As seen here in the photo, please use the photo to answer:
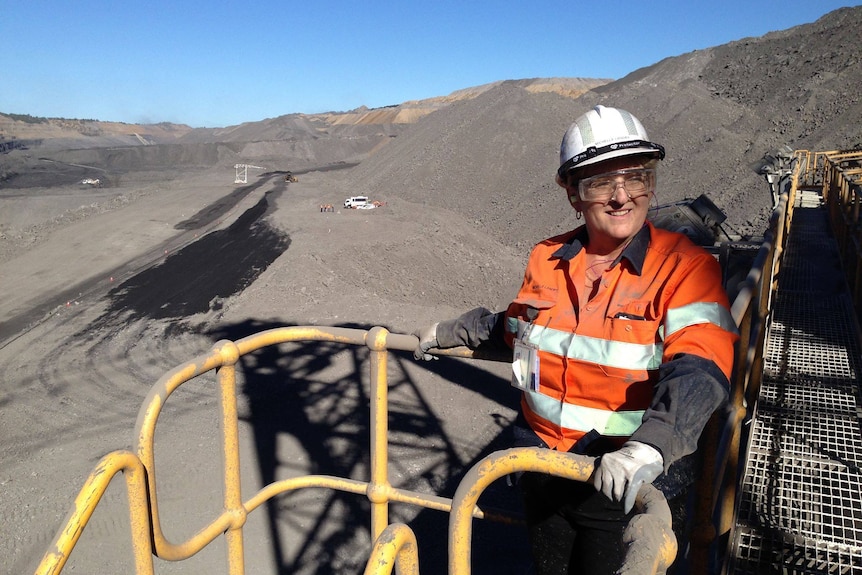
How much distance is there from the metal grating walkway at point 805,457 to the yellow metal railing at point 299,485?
4.26 feet

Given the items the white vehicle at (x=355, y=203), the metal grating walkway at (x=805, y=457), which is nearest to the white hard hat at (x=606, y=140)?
the metal grating walkway at (x=805, y=457)

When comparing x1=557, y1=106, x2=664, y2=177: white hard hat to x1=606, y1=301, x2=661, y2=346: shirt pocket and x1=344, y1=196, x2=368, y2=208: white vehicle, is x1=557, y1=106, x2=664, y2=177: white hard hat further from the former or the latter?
x1=344, y1=196, x2=368, y2=208: white vehicle

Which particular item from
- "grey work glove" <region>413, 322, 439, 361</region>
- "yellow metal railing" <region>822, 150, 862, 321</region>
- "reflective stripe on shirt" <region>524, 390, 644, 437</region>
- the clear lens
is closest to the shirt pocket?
"reflective stripe on shirt" <region>524, 390, 644, 437</region>

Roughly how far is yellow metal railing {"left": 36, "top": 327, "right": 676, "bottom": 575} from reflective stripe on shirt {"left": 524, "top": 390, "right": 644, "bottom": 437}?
38cm

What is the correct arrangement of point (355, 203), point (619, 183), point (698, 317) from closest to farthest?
point (698, 317), point (619, 183), point (355, 203)

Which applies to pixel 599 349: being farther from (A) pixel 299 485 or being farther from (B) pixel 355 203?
(B) pixel 355 203

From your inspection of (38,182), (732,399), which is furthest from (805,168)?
(38,182)

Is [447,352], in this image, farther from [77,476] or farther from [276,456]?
[77,476]

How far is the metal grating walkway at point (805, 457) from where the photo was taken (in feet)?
8.62

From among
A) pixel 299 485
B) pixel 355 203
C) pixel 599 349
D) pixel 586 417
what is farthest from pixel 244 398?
pixel 355 203

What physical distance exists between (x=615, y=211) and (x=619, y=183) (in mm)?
92

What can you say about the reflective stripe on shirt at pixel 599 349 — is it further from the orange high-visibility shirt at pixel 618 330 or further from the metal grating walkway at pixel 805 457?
the metal grating walkway at pixel 805 457

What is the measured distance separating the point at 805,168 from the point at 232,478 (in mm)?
19057

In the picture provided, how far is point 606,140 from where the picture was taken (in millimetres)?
2066
